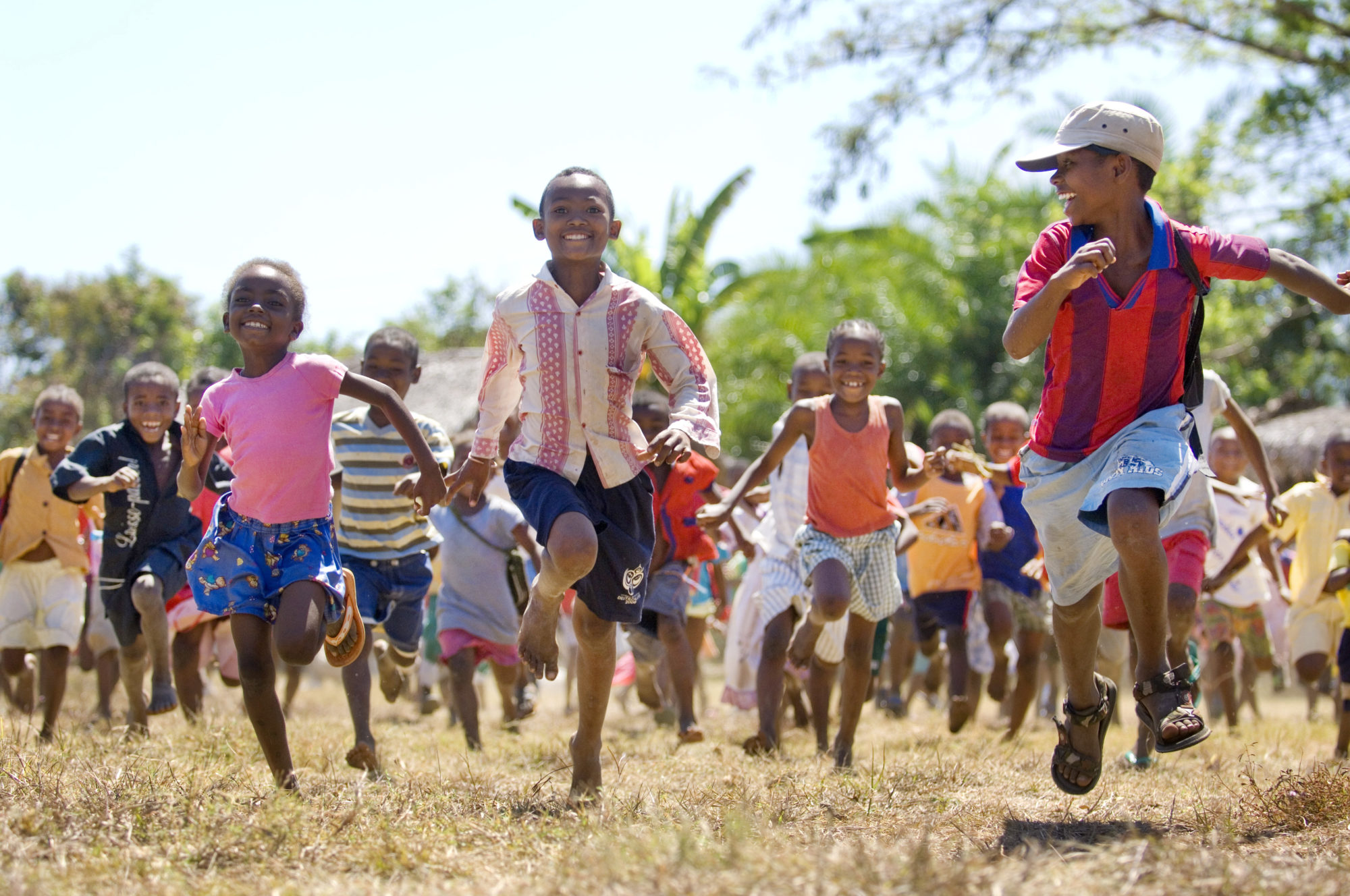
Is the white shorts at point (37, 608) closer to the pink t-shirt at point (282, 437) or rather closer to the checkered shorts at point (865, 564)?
the pink t-shirt at point (282, 437)

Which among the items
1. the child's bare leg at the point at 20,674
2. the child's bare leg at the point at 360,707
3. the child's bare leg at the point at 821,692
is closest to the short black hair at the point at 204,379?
the child's bare leg at the point at 20,674

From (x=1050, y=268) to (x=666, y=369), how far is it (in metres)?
1.37

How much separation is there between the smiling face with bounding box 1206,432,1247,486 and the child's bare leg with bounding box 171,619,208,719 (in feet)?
22.5

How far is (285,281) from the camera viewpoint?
4.74m

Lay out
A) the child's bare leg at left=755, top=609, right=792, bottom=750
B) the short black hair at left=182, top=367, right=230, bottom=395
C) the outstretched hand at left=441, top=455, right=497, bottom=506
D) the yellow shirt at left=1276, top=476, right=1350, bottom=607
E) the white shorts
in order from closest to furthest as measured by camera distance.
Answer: the outstretched hand at left=441, top=455, right=497, bottom=506, the child's bare leg at left=755, top=609, right=792, bottom=750, the white shorts, the short black hair at left=182, top=367, right=230, bottom=395, the yellow shirt at left=1276, top=476, right=1350, bottom=607

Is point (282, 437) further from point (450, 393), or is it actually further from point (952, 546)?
point (450, 393)

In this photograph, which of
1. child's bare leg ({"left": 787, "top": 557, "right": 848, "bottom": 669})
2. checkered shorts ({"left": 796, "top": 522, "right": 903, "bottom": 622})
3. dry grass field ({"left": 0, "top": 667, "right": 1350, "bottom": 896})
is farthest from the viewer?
checkered shorts ({"left": 796, "top": 522, "right": 903, "bottom": 622})

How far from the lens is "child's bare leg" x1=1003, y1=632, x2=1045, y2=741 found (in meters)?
7.45

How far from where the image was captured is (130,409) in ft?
22.2

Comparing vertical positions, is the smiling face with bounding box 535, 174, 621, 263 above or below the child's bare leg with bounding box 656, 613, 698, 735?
above

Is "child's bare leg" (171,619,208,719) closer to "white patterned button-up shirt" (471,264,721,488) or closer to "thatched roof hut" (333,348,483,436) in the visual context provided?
"white patterned button-up shirt" (471,264,721,488)

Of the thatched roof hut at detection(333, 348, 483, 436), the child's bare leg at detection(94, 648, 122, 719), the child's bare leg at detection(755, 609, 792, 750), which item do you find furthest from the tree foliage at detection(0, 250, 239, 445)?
the child's bare leg at detection(755, 609, 792, 750)

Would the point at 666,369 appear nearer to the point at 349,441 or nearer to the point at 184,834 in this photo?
the point at 184,834

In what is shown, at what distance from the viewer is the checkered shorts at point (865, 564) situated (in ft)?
20.1
